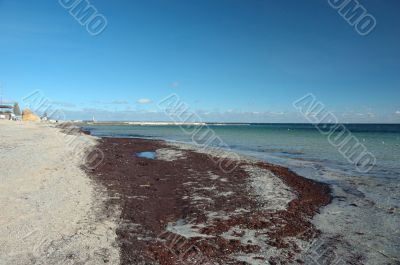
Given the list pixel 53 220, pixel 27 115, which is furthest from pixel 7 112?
pixel 53 220

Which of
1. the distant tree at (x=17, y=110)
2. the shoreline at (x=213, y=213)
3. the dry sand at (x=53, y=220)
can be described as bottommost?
→ the distant tree at (x=17, y=110)

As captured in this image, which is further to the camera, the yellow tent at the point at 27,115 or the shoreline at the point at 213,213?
the yellow tent at the point at 27,115

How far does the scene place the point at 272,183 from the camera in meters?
16.8

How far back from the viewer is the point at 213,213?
444 inches

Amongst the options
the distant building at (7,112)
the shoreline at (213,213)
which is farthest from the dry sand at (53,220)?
the distant building at (7,112)

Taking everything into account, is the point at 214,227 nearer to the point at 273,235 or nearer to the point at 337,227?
the point at 273,235

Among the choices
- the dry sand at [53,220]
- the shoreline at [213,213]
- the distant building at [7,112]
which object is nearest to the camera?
the dry sand at [53,220]

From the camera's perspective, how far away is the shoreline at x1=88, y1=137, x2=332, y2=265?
8000 millimetres

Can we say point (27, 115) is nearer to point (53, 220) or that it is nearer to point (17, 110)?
point (17, 110)

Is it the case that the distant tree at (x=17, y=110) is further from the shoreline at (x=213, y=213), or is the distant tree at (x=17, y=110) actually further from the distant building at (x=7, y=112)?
the shoreline at (x=213, y=213)

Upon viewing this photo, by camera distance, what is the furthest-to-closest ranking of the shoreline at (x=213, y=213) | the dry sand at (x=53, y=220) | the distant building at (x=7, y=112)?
the distant building at (x=7, y=112)
the shoreline at (x=213, y=213)
the dry sand at (x=53, y=220)

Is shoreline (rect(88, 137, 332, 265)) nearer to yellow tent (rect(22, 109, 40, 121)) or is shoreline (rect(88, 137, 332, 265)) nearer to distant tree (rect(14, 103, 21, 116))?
yellow tent (rect(22, 109, 40, 121))

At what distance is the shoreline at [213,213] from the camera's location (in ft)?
26.2

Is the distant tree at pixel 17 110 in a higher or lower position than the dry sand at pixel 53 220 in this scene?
lower
